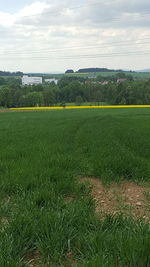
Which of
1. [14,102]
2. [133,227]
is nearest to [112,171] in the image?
[133,227]

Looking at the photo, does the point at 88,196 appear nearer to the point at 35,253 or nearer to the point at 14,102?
the point at 35,253

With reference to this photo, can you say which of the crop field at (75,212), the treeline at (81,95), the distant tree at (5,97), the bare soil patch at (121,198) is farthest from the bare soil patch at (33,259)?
the distant tree at (5,97)

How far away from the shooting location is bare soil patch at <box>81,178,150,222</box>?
3949mm

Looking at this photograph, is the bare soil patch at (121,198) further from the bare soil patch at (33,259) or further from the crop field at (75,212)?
the bare soil patch at (33,259)

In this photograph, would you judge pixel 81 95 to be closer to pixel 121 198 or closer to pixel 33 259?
pixel 121 198

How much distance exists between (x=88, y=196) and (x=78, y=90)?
348ft

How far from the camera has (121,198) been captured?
14.9 ft

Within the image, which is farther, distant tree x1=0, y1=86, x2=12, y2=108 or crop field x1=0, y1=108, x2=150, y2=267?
distant tree x1=0, y1=86, x2=12, y2=108

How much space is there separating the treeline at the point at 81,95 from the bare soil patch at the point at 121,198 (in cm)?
8021

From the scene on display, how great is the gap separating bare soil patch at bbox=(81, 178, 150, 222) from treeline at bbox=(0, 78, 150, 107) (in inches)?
3158

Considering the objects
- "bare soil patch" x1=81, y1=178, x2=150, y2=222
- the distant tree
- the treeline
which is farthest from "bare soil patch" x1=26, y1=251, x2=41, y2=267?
the distant tree

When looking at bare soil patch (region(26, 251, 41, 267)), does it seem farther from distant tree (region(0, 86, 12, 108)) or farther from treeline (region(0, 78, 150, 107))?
distant tree (region(0, 86, 12, 108))

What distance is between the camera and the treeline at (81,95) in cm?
9109

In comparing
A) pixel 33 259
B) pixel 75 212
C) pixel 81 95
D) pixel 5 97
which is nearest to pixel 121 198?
pixel 75 212
